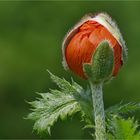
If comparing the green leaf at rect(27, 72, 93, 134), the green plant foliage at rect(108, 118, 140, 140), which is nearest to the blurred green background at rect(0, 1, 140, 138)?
the green leaf at rect(27, 72, 93, 134)

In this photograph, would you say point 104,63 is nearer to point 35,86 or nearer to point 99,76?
point 99,76

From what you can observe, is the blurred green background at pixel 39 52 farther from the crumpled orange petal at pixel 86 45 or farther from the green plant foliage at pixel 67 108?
the crumpled orange petal at pixel 86 45

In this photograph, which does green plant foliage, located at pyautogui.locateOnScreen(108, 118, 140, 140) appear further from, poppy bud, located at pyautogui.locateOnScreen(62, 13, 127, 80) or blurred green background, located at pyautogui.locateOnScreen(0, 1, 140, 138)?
blurred green background, located at pyautogui.locateOnScreen(0, 1, 140, 138)

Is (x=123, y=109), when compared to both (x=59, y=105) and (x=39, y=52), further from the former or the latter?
(x=39, y=52)

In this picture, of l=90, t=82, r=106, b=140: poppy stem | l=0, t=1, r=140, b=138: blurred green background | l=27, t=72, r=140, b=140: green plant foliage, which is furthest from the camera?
l=0, t=1, r=140, b=138: blurred green background

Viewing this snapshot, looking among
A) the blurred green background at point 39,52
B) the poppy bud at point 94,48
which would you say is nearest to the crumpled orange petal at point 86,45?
the poppy bud at point 94,48

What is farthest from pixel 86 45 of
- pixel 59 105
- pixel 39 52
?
pixel 39 52
